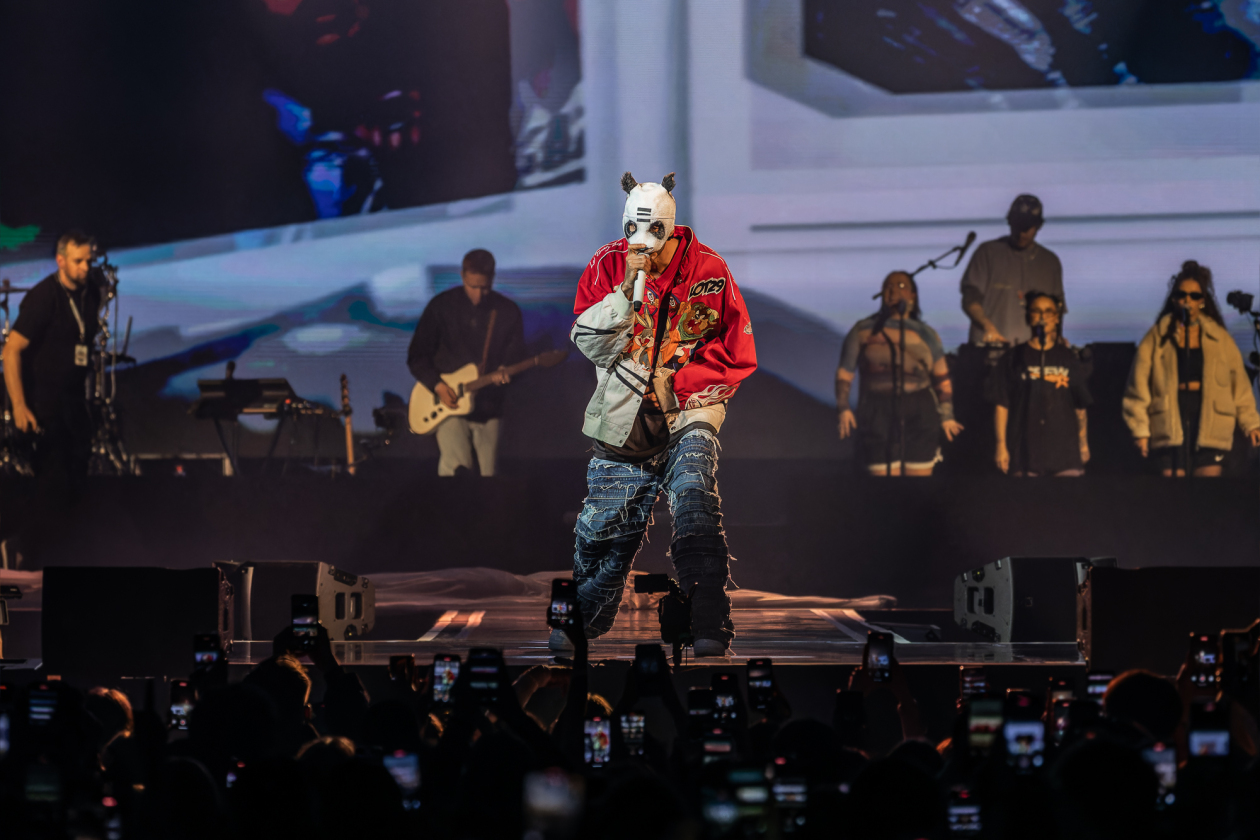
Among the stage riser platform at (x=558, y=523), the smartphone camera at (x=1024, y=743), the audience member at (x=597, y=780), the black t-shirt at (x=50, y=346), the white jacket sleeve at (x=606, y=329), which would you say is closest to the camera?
the audience member at (x=597, y=780)

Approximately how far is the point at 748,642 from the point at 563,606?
5.91ft

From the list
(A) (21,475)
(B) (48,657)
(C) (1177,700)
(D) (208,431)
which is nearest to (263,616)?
(B) (48,657)

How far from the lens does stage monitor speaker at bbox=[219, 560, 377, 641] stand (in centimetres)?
464

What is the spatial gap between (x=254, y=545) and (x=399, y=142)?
2630 mm

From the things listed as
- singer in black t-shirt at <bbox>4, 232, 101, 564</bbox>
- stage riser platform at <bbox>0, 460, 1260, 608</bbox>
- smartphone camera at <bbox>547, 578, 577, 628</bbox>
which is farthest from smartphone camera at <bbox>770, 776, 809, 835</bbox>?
singer in black t-shirt at <bbox>4, 232, 101, 564</bbox>

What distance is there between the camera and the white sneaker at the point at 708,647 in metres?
3.55

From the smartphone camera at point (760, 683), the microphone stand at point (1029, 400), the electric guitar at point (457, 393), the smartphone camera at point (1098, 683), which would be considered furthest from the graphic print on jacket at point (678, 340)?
the microphone stand at point (1029, 400)

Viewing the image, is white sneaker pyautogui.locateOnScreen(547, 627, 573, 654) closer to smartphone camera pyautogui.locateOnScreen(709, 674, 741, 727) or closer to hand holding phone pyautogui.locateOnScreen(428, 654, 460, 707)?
hand holding phone pyautogui.locateOnScreen(428, 654, 460, 707)

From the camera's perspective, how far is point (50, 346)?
6.80m

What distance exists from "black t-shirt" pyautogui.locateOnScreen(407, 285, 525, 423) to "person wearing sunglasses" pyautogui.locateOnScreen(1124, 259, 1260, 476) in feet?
12.5

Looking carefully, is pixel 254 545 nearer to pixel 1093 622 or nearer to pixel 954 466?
pixel 954 466

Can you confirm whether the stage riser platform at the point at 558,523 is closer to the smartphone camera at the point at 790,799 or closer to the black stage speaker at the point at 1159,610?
the black stage speaker at the point at 1159,610

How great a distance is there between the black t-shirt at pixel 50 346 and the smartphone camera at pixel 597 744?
5724 mm

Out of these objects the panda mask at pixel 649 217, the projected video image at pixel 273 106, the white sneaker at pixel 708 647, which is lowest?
the white sneaker at pixel 708 647
